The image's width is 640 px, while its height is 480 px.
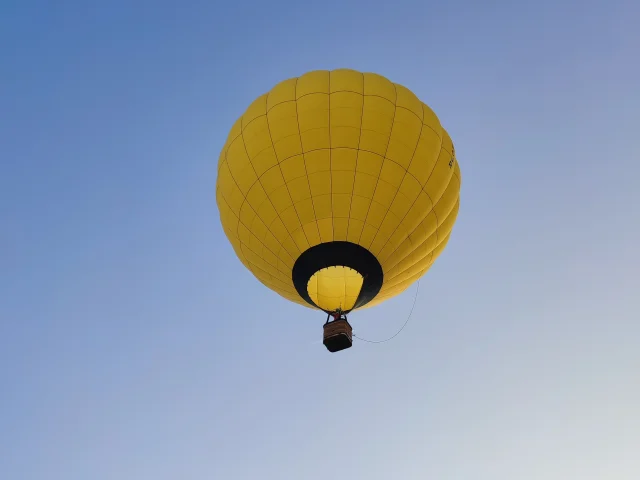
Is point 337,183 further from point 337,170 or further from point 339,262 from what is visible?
point 339,262

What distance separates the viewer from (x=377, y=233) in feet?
34.5

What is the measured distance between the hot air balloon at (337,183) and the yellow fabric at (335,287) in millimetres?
21

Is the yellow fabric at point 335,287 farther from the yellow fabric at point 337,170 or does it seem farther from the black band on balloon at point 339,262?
the yellow fabric at point 337,170

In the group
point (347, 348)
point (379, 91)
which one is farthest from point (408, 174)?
point (347, 348)

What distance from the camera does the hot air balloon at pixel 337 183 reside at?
33.8 ft

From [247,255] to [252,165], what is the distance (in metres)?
1.97

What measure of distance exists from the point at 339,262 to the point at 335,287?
A: 23.9 inches

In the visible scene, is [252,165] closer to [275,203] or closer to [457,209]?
[275,203]

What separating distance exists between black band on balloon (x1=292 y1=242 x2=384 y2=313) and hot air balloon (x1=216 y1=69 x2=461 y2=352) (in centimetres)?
2

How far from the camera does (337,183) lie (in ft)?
33.7

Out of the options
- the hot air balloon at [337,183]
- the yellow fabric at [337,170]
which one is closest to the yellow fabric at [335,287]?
the hot air balloon at [337,183]

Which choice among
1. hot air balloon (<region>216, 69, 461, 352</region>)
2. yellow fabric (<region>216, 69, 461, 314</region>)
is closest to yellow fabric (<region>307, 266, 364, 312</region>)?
hot air balloon (<region>216, 69, 461, 352</region>)

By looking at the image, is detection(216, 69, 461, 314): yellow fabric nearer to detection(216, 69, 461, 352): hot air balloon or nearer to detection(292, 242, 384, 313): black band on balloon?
detection(216, 69, 461, 352): hot air balloon

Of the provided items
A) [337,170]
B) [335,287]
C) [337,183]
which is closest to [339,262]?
[335,287]
